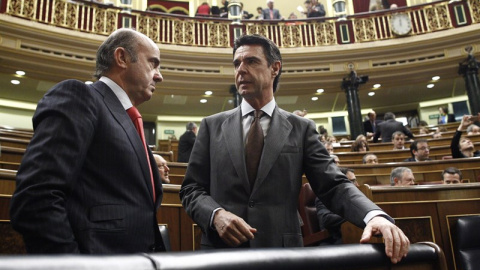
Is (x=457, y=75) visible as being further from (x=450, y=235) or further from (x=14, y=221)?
(x=14, y=221)

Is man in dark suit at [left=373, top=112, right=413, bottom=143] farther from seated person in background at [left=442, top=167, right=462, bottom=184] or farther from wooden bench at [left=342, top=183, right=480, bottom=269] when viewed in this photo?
wooden bench at [left=342, top=183, right=480, bottom=269]

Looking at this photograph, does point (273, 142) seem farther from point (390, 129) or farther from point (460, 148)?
point (390, 129)

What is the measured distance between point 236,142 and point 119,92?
16.1 inches

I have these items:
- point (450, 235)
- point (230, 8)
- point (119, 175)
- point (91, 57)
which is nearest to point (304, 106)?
point (230, 8)

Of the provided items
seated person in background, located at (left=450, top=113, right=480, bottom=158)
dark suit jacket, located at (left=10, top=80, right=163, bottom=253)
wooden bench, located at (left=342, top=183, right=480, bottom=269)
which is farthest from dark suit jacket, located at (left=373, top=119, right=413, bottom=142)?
dark suit jacket, located at (left=10, top=80, right=163, bottom=253)

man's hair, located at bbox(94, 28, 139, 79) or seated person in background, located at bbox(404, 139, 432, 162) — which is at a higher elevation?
seated person in background, located at bbox(404, 139, 432, 162)

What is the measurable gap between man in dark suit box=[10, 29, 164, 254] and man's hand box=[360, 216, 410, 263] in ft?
1.92

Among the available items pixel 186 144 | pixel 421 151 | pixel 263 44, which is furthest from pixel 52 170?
pixel 421 151

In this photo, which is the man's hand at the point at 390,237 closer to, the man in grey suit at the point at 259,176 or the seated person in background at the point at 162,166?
the man in grey suit at the point at 259,176

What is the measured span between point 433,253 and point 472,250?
5.19 ft

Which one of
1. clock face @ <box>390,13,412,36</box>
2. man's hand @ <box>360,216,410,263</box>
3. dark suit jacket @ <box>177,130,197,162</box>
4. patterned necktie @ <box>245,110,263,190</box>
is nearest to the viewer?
man's hand @ <box>360,216,410,263</box>

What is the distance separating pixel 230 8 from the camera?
877 cm

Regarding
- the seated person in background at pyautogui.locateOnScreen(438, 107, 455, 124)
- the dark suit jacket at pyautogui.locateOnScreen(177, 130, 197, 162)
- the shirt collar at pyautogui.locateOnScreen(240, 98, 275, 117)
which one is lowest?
the shirt collar at pyautogui.locateOnScreen(240, 98, 275, 117)

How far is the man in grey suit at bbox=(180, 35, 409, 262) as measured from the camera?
118cm
